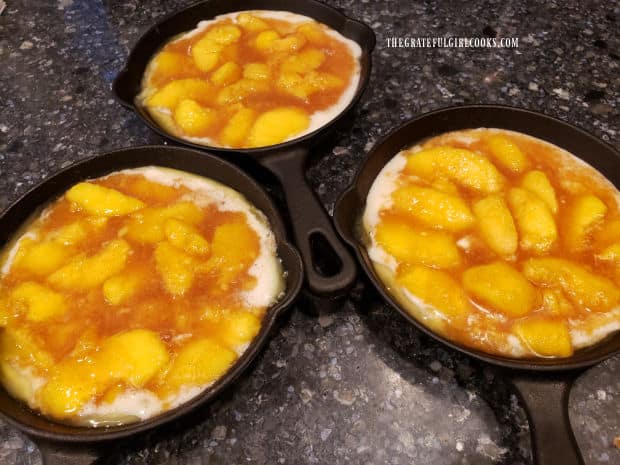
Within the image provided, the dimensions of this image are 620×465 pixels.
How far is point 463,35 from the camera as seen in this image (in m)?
2.15

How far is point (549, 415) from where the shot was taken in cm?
101

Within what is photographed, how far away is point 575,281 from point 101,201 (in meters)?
1.24

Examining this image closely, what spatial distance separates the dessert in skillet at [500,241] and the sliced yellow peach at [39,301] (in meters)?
0.79

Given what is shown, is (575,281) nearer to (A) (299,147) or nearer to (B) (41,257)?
(A) (299,147)

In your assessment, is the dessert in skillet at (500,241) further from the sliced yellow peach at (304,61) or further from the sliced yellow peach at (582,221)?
the sliced yellow peach at (304,61)

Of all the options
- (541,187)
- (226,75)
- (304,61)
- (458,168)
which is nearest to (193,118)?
(226,75)

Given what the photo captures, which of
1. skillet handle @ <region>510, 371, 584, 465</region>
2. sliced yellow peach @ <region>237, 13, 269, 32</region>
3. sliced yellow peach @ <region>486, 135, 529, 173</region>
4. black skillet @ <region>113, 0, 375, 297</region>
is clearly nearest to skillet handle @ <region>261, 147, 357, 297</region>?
black skillet @ <region>113, 0, 375, 297</region>

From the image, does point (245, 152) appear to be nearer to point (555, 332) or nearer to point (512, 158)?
point (512, 158)

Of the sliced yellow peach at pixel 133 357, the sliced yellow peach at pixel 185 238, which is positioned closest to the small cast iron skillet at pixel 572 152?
the sliced yellow peach at pixel 185 238

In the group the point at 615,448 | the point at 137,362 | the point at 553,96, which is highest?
the point at 553,96

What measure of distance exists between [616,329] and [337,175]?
0.90 m

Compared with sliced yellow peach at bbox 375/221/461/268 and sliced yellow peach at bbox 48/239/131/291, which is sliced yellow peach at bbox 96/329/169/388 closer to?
sliced yellow peach at bbox 48/239/131/291

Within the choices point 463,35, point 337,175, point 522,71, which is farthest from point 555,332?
point 463,35

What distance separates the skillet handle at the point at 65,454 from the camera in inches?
39.9
